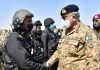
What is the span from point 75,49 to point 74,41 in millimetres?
151

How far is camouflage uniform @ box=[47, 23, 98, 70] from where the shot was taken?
7.32 m

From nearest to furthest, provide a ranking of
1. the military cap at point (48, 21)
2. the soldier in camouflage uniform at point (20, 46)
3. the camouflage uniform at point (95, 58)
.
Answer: the soldier in camouflage uniform at point (20, 46) → the camouflage uniform at point (95, 58) → the military cap at point (48, 21)

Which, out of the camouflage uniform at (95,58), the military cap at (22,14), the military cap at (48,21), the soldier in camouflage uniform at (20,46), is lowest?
the military cap at (48,21)

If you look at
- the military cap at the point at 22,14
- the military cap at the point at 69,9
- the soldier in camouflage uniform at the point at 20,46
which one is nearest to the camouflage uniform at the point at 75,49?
the military cap at the point at 69,9

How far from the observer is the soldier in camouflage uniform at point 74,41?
732 cm

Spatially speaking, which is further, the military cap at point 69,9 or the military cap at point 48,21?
the military cap at point 48,21

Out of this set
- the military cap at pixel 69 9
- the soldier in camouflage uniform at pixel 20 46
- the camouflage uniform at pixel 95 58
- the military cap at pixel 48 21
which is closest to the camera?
the soldier in camouflage uniform at pixel 20 46

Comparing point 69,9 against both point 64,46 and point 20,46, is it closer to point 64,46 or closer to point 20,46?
point 64,46

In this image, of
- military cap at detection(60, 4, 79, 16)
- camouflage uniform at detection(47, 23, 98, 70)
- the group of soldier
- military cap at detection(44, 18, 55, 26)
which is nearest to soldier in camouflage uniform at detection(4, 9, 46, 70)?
the group of soldier

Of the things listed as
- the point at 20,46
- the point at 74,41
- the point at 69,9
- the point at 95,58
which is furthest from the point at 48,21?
the point at 20,46

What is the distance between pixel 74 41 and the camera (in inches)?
291

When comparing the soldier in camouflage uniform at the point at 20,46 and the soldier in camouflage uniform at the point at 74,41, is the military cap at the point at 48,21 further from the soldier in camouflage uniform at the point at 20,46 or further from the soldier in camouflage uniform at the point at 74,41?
the soldier in camouflage uniform at the point at 20,46

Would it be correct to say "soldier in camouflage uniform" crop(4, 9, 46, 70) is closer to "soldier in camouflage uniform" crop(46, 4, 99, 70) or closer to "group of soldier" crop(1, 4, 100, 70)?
"group of soldier" crop(1, 4, 100, 70)

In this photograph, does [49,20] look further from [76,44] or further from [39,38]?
[76,44]
